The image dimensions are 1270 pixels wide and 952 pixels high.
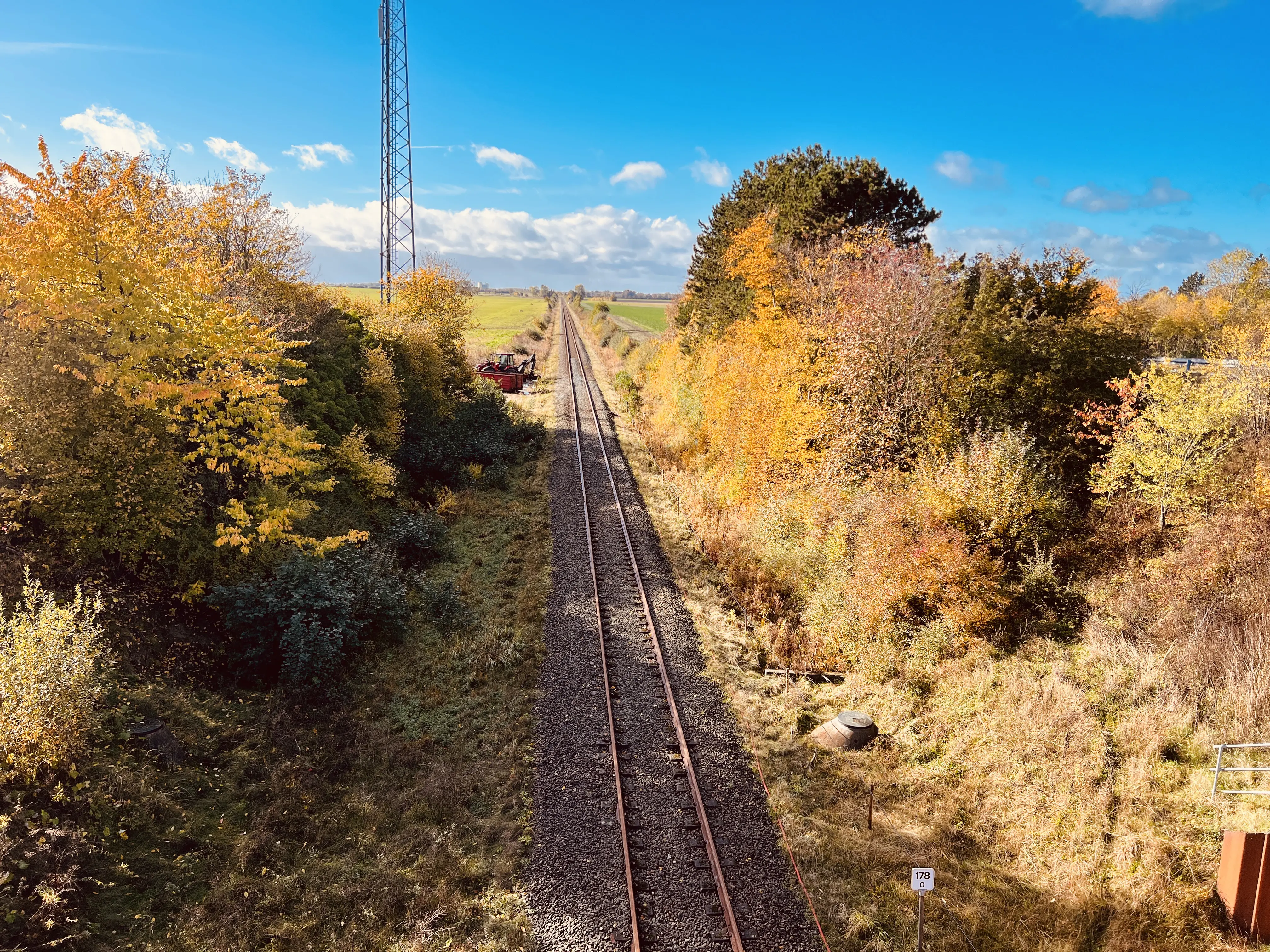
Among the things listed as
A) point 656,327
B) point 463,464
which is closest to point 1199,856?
point 463,464

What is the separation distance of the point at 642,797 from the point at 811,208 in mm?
22859

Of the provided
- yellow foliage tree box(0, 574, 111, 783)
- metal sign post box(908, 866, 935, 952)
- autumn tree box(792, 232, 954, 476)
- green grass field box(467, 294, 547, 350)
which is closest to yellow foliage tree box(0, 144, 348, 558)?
yellow foliage tree box(0, 574, 111, 783)

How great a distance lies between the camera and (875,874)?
870 cm

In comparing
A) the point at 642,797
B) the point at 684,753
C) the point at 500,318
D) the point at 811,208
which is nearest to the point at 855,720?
the point at 684,753

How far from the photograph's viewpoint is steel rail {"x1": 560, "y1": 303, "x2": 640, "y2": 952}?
8109mm

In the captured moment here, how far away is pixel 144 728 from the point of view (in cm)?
936

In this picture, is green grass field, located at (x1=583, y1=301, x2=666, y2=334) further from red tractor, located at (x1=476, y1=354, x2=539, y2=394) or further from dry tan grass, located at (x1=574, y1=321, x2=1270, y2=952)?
dry tan grass, located at (x1=574, y1=321, x2=1270, y2=952)

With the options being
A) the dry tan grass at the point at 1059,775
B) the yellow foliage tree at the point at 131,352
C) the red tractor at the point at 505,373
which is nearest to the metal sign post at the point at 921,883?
the dry tan grass at the point at 1059,775

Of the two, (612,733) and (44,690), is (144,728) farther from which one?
(612,733)

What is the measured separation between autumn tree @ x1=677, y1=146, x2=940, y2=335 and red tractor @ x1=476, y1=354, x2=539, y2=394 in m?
13.2

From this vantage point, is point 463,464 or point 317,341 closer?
point 317,341

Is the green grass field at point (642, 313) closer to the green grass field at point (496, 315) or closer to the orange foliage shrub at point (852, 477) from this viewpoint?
the green grass field at point (496, 315)

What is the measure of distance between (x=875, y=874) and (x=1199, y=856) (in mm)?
3945

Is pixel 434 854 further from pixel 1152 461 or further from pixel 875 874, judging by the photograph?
pixel 1152 461
